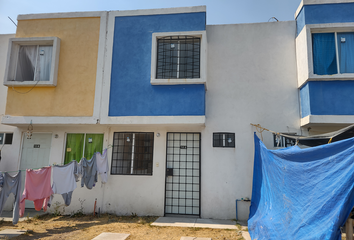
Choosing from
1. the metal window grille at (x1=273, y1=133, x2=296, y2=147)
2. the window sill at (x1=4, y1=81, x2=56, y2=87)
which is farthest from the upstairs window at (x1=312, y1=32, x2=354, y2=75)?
the window sill at (x1=4, y1=81, x2=56, y2=87)

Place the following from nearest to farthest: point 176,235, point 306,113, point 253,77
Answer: point 176,235 → point 306,113 → point 253,77

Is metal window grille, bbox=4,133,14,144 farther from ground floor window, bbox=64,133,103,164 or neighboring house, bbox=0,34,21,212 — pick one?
ground floor window, bbox=64,133,103,164

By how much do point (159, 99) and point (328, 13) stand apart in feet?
18.8

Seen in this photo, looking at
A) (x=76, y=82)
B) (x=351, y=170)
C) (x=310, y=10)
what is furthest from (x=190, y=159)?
(x=310, y=10)

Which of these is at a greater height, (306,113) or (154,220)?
(306,113)

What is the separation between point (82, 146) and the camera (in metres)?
8.77

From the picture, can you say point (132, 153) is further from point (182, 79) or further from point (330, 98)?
point (330, 98)

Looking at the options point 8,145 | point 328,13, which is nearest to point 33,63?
point 8,145

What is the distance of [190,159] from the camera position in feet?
27.0

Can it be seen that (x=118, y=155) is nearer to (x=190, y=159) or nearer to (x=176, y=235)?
(x=190, y=159)

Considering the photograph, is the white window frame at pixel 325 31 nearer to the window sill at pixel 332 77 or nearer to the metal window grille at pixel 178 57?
the window sill at pixel 332 77

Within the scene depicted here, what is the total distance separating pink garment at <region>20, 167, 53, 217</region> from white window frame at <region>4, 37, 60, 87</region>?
301cm

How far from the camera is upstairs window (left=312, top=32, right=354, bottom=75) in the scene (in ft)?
24.4

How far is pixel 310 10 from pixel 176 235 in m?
7.54
